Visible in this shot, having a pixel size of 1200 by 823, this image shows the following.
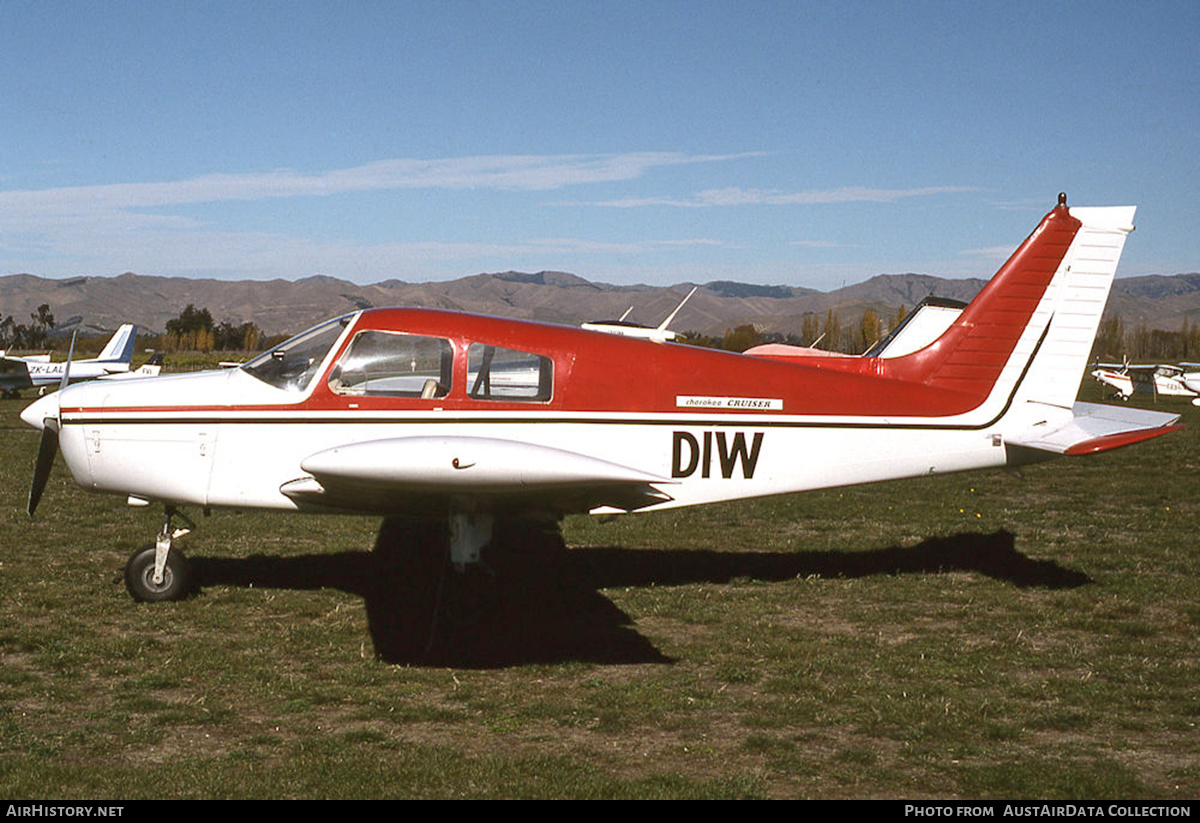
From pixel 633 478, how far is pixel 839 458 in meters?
2.60

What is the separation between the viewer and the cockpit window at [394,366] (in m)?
7.42

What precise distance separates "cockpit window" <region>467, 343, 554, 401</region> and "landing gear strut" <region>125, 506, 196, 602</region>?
2642 mm

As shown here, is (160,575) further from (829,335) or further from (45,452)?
(829,335)

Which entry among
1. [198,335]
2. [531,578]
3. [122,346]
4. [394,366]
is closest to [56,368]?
[122,346]

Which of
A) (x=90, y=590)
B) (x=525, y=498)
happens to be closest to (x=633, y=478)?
(x=525, y=498)

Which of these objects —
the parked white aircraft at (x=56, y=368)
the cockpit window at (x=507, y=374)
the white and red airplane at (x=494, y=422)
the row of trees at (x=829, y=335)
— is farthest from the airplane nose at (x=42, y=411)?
the parked white aircraft at (x=56, y=368)

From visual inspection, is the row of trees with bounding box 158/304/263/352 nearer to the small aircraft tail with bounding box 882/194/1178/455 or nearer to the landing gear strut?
the landing gear strut

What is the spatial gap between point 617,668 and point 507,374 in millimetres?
2235

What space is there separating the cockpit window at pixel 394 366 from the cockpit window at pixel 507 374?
18 centimetres

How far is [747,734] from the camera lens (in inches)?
220

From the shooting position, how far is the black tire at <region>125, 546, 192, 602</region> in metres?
8.02

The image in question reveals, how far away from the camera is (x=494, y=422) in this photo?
7434 millimetres

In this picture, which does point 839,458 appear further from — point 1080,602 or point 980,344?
point 1080,602
